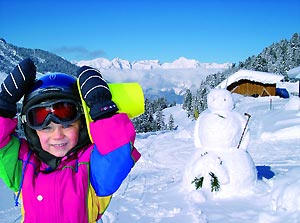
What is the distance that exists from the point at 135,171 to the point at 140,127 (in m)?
43.0

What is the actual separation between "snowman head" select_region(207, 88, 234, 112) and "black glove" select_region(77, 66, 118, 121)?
6.77 metres

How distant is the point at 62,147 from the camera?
1.98m

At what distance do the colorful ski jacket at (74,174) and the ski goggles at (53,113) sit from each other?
0.10 meters

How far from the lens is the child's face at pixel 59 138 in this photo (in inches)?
77.4

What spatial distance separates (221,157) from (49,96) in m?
6.75

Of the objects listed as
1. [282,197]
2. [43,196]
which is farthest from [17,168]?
[282,197]

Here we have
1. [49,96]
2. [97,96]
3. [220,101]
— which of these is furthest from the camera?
[220,101]

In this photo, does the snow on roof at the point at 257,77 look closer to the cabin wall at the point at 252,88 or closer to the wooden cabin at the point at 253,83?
the wooden cabin at the point at 253,83

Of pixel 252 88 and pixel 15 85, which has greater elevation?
pixel 15 85

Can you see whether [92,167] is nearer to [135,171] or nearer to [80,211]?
[80,211]

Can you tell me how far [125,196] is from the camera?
27.8 feet

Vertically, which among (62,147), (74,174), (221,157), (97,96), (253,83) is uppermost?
(97,96)

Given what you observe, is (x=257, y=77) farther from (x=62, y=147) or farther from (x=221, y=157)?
(x=62, y=147)

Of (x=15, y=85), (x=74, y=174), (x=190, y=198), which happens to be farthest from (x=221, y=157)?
(x=15, y=85)
